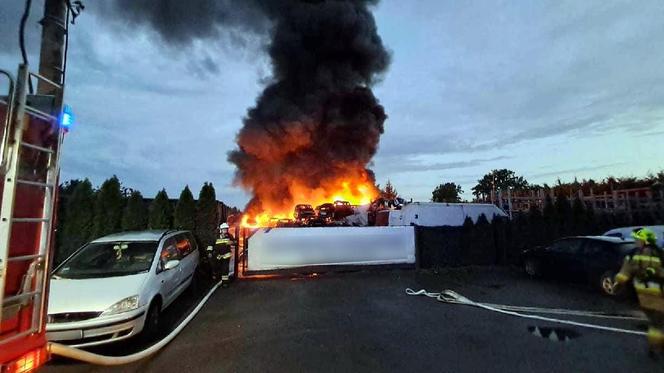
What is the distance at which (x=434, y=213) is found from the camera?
1402 cm

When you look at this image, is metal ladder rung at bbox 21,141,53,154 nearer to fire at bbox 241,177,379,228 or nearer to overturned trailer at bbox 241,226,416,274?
overturned trailer at bbox 241,226,416,274

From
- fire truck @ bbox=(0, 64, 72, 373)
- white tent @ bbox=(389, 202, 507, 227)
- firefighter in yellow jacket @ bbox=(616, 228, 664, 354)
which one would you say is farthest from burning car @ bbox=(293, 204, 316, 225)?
fire truck @ bbox=(0, 64, 72, 373)

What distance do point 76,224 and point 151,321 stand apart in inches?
306

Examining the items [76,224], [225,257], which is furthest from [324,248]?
[76,224]

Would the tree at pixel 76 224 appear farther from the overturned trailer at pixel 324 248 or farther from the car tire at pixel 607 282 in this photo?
the car tire at pixel 607 282

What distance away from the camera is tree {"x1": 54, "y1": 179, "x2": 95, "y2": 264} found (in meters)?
10.7

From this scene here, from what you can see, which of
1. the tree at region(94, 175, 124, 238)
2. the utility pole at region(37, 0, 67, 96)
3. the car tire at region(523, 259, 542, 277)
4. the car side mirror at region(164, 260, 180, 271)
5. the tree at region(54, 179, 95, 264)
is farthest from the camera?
the tree at region(94, 175, 124, 238)

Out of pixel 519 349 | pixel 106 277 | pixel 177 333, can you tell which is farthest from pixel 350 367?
pixel 106 277

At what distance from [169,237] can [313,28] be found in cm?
3075

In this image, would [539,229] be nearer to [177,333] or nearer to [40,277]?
[177,333]

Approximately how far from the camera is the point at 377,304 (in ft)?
22.7

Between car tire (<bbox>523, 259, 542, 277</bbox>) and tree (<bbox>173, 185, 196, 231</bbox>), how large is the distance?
10059 millimetres

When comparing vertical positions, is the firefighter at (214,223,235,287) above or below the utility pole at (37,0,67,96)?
below

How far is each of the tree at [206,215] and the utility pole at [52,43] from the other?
8.36m
